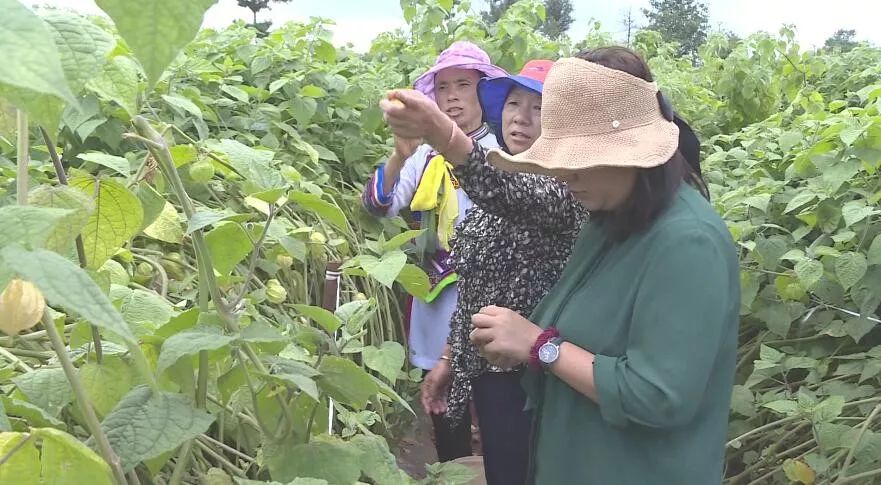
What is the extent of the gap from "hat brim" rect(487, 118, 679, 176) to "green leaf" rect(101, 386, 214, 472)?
0.66 metres

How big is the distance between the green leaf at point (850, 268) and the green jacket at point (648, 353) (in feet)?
2.76

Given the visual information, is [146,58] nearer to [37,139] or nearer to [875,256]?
[37,139]

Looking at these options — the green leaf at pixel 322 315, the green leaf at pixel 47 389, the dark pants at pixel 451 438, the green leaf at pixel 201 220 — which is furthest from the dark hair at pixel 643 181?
the dark pants at pixel 451 438

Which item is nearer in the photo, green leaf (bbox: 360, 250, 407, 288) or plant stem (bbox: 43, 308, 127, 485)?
plant stem (bbox: 43, 308, 127, 485)

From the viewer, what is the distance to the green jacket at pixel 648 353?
109 cm

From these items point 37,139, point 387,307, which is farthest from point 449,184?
point 37,139

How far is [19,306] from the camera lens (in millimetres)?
490

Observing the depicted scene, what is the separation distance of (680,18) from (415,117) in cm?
4045

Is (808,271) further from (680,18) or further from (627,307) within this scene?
(680,18)

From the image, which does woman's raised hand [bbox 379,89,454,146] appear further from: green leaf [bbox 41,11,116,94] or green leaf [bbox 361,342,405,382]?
green leaf [bbox 41,11,116,94]

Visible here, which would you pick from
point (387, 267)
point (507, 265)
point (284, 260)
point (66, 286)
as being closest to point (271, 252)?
point (284, 260)

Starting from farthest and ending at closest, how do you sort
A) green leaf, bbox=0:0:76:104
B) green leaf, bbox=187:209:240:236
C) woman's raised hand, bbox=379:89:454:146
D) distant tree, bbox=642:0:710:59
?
distant tree, bbox=642:0:710:59 → woman's raised hand, bbox=379:89:454:146 → green leaf, bbox=187:209:240:236 → green leaf, bbox=0:0:76:104

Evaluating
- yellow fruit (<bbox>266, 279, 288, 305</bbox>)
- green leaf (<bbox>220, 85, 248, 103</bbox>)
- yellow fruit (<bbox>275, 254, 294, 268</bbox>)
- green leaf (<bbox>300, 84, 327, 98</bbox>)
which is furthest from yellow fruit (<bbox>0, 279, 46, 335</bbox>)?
green leaf (<bbox>300, 84, 327, 98</bbox>)

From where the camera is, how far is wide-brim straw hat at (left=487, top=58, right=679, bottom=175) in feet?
3.83
